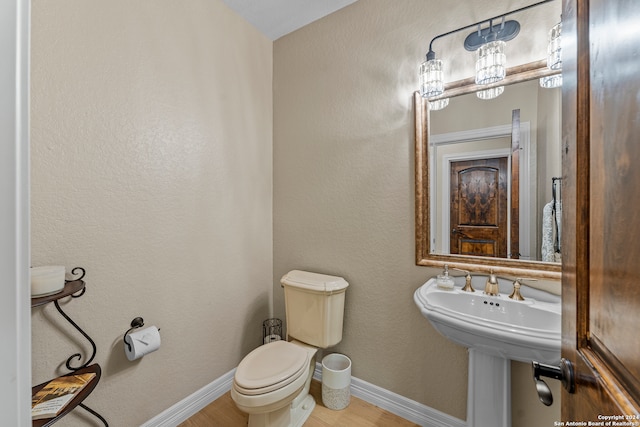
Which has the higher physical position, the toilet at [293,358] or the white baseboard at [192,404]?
the toilet at [293,358]

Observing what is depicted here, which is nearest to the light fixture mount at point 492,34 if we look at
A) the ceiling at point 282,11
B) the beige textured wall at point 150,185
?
the ceiling at point 282,11

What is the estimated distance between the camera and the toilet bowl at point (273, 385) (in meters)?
1.21

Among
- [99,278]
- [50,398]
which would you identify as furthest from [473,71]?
[50,398]

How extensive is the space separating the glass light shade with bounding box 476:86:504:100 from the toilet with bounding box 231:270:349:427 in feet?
4.13

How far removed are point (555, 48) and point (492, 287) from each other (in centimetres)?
105

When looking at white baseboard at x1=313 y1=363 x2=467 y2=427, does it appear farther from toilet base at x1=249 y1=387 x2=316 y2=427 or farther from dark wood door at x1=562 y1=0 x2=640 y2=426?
dark wood door at x1=562 y1=0 x2=640 y2=426

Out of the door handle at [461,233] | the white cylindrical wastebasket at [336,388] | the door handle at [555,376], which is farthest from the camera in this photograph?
the white cylindrical wastebasket at [336,388]

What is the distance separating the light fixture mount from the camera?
1.26 m

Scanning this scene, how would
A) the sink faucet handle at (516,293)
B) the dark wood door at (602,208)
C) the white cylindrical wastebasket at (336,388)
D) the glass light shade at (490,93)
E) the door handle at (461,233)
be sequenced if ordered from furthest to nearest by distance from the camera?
1. the white cylindrical wastebasket at (336,388)
2. the door handle at (461,233)
3. the glass light shade at (490,93)
4. the sink faucet handle at (516,293)
5. the dark wood door at (602,208)

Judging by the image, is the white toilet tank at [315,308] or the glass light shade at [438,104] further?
the white toilet tank at [315,308]

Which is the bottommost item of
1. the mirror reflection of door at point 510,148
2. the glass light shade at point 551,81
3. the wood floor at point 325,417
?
the wood floor at point 325,417

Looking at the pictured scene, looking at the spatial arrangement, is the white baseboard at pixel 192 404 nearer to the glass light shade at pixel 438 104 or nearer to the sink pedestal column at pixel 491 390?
the sink pedestal column at pixel 491 390

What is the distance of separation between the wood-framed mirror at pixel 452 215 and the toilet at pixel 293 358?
603mm

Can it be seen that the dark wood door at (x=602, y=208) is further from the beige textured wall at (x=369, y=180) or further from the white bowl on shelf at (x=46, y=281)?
the white bowl on shelf at (x=46, y=281)
